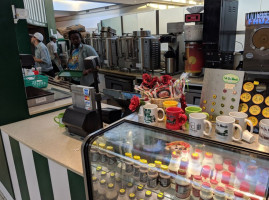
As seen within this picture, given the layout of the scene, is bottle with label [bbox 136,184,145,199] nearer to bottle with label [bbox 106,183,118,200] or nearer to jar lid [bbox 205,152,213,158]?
bottle with label [bbox 106,183,118,200]

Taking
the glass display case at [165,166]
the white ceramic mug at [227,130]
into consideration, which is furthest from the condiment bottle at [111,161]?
the white ceramic mug at [227,130]

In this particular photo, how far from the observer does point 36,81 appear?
8.93 ft

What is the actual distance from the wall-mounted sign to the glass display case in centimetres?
199

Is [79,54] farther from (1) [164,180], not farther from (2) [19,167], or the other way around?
(1) [164,180]

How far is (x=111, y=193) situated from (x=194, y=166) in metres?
0.57

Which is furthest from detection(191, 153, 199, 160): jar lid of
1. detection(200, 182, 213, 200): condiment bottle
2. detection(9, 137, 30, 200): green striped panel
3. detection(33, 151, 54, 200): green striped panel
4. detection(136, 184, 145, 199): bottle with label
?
detection(9, 137, 30, 200): green striped panel

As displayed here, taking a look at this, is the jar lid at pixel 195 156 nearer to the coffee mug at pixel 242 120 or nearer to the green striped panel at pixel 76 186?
the coffee mug at pixel 242 120

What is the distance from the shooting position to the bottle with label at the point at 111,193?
4.45ft

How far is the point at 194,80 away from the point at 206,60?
309mm

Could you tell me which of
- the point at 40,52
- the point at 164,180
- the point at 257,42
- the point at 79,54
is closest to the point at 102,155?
the point at 164,180

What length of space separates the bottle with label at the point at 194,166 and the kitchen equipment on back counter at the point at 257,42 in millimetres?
1965

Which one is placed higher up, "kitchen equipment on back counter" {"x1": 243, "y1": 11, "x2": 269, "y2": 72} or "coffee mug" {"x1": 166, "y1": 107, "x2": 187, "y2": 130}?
"kitchen equipment on back counter" {"x1": 243, "y1": 11, "x2": 269, "y2": 72}

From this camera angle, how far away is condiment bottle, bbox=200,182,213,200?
1.00 m

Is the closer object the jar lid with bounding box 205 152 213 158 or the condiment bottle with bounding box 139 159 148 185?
the jar lid with bounding box 205 152 213 158
